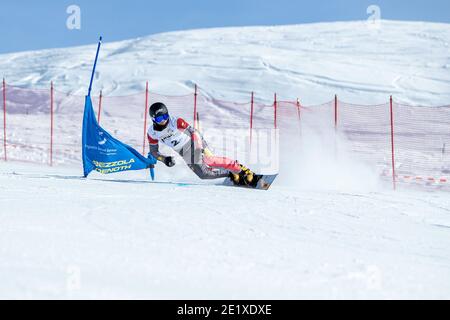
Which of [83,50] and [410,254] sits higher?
[83,50]

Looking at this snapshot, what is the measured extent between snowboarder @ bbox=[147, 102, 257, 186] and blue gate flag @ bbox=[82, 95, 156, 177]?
68cm

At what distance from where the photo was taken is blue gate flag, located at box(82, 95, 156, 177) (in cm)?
880

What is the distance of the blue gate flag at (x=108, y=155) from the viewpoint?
8.80 meters

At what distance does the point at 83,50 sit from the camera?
Answer: 45219 mm

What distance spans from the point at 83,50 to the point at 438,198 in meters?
40.6

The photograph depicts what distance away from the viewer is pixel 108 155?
881cm

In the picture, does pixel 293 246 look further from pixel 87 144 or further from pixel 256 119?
pixel 256 119

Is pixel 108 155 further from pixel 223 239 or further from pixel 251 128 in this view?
pixel 251 128

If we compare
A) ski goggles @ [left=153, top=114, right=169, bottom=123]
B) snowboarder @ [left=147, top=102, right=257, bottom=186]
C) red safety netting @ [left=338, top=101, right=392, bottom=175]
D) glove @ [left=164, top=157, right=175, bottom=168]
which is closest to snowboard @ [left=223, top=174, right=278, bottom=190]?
snowboarder @ [left=147, top=102, right=257, bottom=186]

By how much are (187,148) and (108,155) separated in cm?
144

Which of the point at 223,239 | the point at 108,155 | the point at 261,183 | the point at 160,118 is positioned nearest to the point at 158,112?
the point at 160,118

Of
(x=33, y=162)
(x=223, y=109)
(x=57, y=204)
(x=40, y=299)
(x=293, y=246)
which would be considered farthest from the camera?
(x=223, y=109)

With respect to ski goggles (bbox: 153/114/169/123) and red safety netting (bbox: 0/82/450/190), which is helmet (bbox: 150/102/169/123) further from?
red safety netting (bbox: 0/82/450/190)
